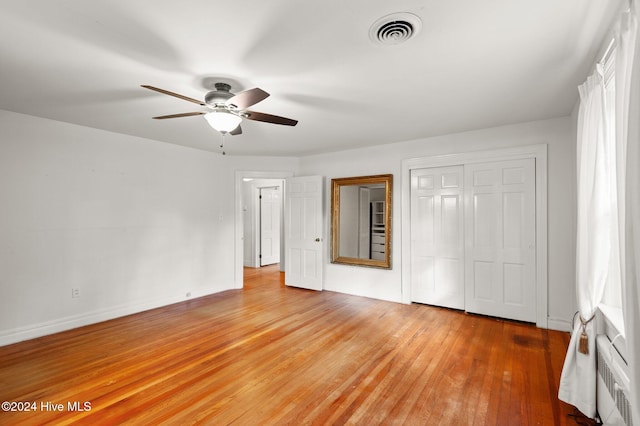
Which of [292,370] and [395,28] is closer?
[395,28]

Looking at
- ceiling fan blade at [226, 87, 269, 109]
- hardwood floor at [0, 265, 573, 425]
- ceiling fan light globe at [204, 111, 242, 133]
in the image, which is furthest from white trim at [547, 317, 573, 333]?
ceiling fan light globe at [204, 111, 242, 133]

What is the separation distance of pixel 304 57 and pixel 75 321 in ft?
13.1

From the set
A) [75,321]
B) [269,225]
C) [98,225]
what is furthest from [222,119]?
[269,225]

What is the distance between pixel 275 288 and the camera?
5438mm

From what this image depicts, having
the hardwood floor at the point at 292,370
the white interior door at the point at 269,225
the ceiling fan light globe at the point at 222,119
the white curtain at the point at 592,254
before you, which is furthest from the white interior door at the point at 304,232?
the white curtain at the point at 592,254

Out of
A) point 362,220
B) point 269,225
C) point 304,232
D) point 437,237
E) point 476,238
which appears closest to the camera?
point 476,238

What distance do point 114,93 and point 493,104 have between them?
3.60m

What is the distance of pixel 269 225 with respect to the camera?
7.86 metres

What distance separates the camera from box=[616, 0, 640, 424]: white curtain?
1.14 m

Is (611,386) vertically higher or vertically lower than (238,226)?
lower

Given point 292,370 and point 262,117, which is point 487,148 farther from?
point 292,370

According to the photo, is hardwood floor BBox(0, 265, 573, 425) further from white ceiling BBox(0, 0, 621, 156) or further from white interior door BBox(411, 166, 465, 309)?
white ceiling BBox(0, 0, 621, 156)

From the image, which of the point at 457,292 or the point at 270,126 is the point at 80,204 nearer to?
the point at 270,126

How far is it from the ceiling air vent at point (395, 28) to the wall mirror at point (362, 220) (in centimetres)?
287
